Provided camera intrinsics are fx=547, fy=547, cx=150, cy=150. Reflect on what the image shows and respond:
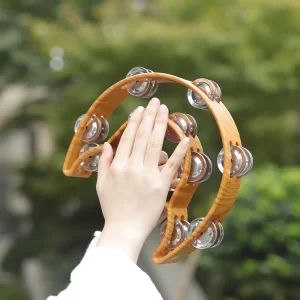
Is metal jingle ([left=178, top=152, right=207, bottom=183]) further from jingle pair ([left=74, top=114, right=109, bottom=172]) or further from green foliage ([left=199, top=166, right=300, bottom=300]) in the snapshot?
green foliage ([left=199, top=166, right=300, bottom=300])

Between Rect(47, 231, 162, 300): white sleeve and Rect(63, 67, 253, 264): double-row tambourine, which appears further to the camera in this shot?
Rect(63, 67, 253, 264): double-row tambourine

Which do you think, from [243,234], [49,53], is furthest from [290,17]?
[243,234]

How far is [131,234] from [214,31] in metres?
4.87

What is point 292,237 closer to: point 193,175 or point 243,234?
point 243,234

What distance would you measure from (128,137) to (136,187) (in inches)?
5.0

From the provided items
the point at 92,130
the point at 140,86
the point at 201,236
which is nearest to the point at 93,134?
the point at 92,130

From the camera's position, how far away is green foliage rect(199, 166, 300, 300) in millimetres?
3240

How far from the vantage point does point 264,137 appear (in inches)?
243

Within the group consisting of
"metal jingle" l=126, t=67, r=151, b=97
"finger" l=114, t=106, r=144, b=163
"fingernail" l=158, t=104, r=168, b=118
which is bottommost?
"finger" l=114, t=106, r=144, b=163

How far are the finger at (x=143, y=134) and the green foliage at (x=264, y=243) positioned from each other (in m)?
2.11

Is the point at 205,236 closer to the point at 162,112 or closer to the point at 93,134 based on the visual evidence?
the point at 162,112

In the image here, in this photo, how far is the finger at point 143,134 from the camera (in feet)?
4.17

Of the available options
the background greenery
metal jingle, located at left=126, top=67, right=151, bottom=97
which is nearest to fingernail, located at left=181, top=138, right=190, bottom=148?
metal jingle, located at left=126, top=67, right=151, bottom=97

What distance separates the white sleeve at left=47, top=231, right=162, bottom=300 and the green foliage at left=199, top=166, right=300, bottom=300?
7.08ft
